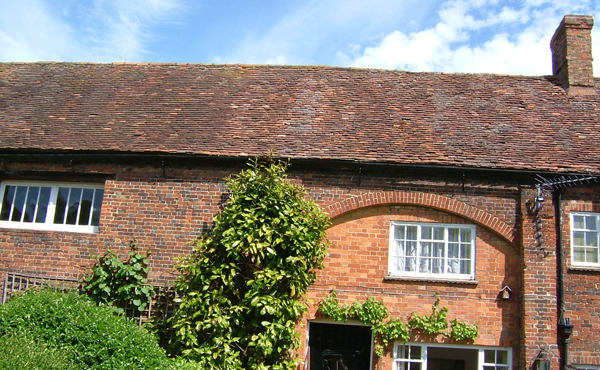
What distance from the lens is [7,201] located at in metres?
11.0

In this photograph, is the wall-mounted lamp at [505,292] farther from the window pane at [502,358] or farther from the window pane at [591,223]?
the window pane at [591,223]

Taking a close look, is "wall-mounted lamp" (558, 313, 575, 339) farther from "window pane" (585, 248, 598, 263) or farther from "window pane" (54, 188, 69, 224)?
"window pane" (54, 188, 69, 224)

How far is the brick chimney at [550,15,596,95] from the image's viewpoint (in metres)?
12.5

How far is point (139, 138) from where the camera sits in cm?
1097

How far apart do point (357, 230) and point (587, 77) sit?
740cm

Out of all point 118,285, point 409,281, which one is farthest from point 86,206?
point 409,281

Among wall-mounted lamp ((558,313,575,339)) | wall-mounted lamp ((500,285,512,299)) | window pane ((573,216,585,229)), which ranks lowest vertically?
wall-mounted lamp ((558,313,575,339))

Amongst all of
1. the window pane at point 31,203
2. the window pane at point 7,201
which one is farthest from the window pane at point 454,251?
the window pane at point 7,201

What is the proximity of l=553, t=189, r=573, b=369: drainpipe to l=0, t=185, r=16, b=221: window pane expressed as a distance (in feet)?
37.4

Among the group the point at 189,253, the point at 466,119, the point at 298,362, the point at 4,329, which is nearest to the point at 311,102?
the point at 466,119

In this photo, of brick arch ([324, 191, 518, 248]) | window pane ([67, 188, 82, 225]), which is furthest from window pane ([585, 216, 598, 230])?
window pane ([67, 188, 82, 225])

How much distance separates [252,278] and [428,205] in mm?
3753

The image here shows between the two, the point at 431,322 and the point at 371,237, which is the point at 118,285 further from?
the point at 431,322

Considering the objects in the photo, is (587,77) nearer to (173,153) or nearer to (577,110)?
(577,110)
